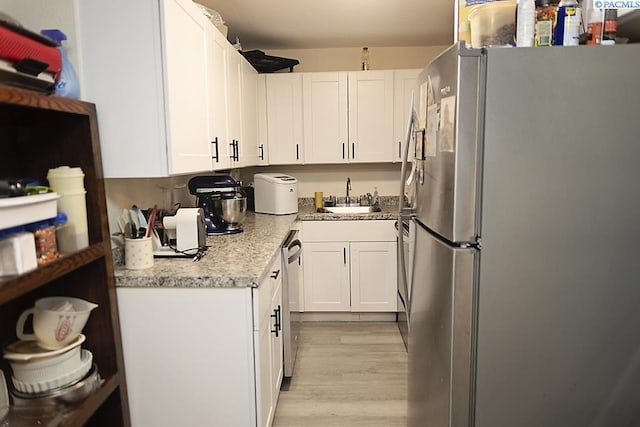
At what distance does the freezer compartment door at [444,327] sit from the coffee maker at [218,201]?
4.25 feet

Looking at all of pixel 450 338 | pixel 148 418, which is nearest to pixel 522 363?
pixel 450 338

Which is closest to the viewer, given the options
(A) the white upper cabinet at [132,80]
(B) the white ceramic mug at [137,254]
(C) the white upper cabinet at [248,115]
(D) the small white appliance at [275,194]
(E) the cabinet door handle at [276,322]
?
(A) the white upper cabinet at [132,80]

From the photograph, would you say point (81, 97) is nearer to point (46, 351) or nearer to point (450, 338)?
point (46, 351)

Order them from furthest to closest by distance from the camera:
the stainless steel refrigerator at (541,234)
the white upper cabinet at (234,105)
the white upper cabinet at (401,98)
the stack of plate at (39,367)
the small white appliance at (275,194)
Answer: the white upper cabinet at (401,98)
the small white appliance at (275,194)
the white upper cabinet at (234,105)
the stack of plate at (39,367)
the stainless steel refrigerator at (541,234)

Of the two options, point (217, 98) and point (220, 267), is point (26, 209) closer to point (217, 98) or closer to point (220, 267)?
point (220, 267)

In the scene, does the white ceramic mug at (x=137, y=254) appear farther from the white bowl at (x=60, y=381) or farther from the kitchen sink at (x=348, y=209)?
the kitchen sink at (x=348, y=209)

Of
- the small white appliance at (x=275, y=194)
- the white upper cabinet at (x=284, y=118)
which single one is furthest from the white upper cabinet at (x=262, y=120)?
the small white appliance at (x=275, y=194)

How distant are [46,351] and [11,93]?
0.78 metres

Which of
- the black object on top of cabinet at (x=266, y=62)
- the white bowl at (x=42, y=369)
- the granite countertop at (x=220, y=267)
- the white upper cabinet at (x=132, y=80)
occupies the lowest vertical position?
the white bowl at (x=42, y=369)

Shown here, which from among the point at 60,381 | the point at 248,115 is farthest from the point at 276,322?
the point at 248,115

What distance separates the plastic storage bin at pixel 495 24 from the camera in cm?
135

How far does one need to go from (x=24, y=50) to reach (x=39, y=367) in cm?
93

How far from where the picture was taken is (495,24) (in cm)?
136

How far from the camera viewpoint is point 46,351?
4.40 ft
